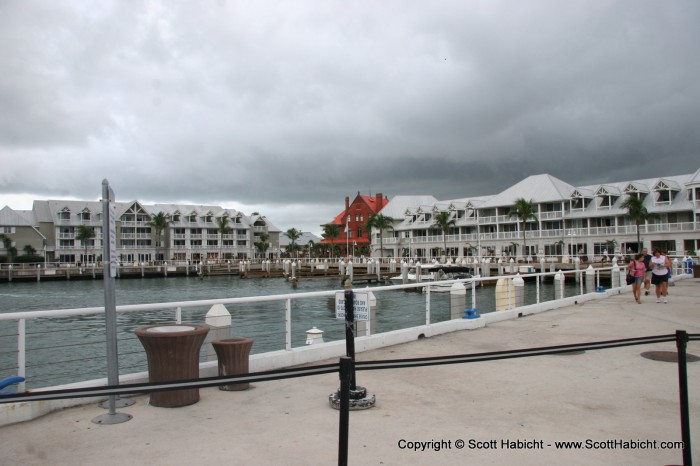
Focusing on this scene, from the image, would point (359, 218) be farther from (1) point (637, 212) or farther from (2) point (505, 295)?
(2) point (505, 295)

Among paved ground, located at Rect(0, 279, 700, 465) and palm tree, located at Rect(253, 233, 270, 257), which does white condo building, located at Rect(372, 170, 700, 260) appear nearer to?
palm tree, located at Rect(253, 233, 270, 257)

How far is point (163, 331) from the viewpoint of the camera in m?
6.22

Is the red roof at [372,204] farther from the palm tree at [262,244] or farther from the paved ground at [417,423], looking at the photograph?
the paved ground at [417,423]

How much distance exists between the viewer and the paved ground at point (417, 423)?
470cm

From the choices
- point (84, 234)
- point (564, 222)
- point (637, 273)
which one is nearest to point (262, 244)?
point (84, 234)

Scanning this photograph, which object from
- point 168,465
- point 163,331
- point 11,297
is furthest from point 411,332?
point 11,297

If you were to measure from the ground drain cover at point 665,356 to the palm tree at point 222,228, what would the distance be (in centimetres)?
10133

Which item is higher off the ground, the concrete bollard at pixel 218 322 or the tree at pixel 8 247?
the tree at pixel 8 247

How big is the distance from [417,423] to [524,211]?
2712 inches

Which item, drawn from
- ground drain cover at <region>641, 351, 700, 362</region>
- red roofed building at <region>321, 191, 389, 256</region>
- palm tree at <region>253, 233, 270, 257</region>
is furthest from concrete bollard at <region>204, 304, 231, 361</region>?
palm tree at <region>253, 233, 270, 257</region>

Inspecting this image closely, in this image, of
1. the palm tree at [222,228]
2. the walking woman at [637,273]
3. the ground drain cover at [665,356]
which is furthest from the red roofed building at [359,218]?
the ground drain cover at [665,356]

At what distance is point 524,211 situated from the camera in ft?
231

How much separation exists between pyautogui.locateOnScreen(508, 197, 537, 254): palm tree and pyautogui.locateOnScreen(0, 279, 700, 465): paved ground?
64.8 metres

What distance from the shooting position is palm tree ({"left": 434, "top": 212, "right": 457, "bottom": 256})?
8188 centimetres
